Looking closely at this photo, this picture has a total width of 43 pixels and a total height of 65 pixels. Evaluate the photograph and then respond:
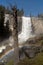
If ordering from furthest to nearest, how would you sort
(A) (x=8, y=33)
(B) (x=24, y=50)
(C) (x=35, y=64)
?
(A) (x=8, y=33) < (B) (x=24, y=50) < (C) (x=35, y=64)

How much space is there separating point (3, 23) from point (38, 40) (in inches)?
485

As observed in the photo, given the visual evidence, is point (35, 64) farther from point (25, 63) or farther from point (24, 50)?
point (24, 50)

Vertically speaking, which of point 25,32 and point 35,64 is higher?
point 35,64

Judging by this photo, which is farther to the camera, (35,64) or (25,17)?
(25,17)

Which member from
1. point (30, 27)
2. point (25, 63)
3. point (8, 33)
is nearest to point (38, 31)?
point (30, 27)

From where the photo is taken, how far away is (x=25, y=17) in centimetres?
4662

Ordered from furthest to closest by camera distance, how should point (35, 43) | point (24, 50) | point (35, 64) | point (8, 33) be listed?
point (8, 33), point (35, 43), point (24, 50), point (35, 64)

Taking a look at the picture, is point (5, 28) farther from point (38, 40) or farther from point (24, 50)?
point (24, 50)

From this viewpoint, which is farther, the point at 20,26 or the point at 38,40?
the point at 20,26

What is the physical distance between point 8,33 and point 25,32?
108 inches

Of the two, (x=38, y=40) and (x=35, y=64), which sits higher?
(x=35, y=64)

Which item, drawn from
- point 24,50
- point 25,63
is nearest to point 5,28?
point 24,50

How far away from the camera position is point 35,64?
18.3 m

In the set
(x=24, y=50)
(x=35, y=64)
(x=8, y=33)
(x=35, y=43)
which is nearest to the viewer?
(x=35, y=64)
